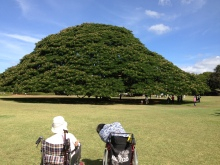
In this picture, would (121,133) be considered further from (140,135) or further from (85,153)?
(140,135)

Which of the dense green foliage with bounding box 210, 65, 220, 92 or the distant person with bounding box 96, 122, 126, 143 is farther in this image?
the dense green foliage with bounding box 210, 65, 220, 92

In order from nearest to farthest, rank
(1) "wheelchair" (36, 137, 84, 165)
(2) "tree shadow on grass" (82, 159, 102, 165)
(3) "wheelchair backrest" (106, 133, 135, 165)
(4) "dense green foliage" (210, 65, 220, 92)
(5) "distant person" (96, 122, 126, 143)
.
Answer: (1) "wheelchair" (36, 137, 84, 165)
(3) "wheelchair backrest" (106, 133, 135, 165)
(5) "distant person" (96, 122, 126, 143)
(2) "tree shadow on grass" (82, 159, 102, 165)
(4) "dense green foliage" (210, 65, 220, 92)

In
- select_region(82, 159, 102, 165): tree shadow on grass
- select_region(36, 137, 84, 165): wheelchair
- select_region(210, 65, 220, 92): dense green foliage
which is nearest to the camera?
select_region(36, 137, 84, 165): wheelchair

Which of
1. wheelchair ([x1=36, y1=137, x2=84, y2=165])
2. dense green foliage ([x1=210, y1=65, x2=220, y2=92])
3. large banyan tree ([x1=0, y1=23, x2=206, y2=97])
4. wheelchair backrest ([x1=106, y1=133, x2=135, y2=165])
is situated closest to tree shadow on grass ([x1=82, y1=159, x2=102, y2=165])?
wheelchair backrest ([x1=106, y1=133, x2=135, y2=165])

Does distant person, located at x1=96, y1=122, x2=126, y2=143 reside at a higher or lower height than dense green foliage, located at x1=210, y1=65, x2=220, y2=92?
lower

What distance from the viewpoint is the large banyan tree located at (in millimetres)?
28656

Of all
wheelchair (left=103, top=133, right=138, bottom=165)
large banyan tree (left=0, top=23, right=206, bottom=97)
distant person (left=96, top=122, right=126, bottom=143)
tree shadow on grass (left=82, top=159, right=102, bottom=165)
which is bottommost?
tree shadow on grass (left=82, top=159, right=102, bottom=165)


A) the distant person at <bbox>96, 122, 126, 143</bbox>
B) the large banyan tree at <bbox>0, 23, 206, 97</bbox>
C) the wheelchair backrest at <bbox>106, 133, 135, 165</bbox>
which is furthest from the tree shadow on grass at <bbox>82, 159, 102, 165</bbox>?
the large banyan tree at <bbox>0, 23, 206, 97</bbox>

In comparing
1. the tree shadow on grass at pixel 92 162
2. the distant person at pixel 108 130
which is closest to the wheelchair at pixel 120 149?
the distant person at pixel 108 130

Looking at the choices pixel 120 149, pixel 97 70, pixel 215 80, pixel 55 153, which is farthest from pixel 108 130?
pixel 215 80

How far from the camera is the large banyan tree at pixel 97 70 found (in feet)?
94.0

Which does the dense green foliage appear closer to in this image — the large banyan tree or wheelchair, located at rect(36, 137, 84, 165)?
the large banyan tree

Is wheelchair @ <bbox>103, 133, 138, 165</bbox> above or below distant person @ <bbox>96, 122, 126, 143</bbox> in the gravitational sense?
below

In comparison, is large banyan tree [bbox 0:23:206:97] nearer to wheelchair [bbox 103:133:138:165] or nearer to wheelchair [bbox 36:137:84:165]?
wheelchair [bbox 103:133:138:165]
